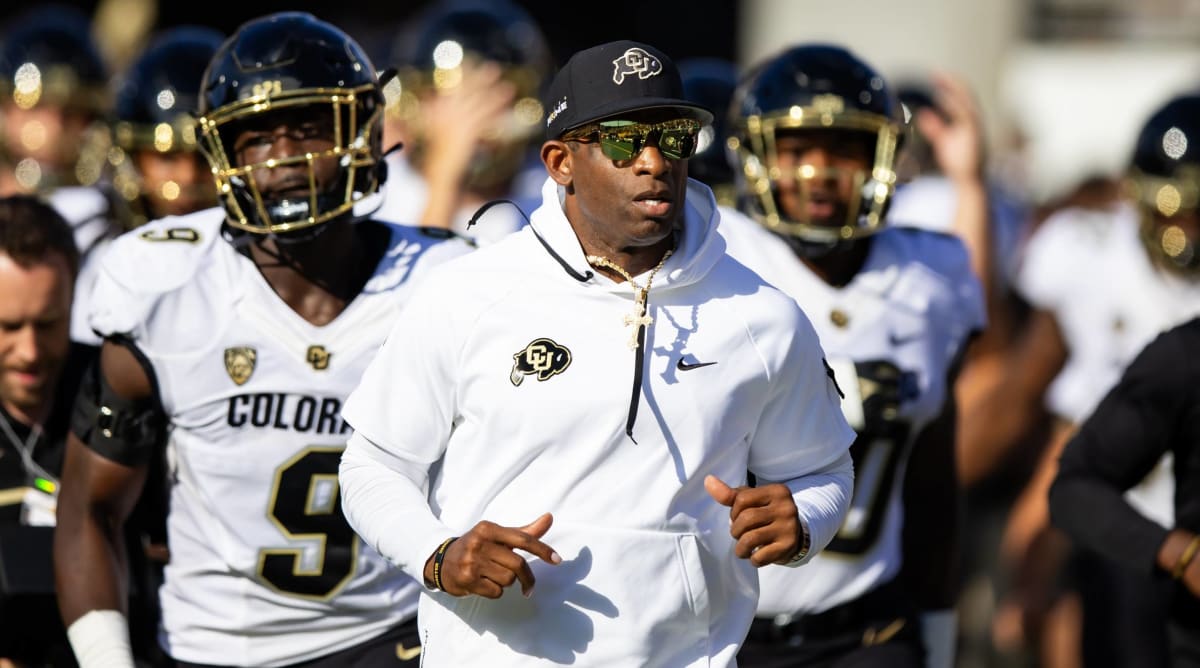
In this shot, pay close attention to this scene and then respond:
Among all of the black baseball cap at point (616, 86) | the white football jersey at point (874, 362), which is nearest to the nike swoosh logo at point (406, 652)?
the white football jersey at point (874, 362)

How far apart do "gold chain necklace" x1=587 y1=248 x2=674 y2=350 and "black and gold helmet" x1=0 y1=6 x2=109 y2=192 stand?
371cm

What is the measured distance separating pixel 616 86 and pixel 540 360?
1.54ft

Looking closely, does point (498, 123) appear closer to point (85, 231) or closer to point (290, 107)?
point (85, 231)

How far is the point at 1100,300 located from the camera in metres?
6.42

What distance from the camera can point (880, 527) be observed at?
14.3ft

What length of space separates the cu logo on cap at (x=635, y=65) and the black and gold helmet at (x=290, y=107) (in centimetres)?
89

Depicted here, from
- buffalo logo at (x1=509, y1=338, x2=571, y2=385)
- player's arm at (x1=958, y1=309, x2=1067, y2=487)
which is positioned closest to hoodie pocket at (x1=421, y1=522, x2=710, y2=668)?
buffalo logo at (x1=509, y1=338, x2=571, y2=385)

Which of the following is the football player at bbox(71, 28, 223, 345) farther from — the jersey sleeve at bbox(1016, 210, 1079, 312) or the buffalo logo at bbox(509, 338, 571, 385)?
the jersey sleeve at bbox(1016, 210, 1079, 312)

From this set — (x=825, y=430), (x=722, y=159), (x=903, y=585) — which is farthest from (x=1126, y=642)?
(x=825, y=430)

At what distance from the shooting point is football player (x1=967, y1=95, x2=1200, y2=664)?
5.43m

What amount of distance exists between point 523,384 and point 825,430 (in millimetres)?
549

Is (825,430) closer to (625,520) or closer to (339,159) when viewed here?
(625,520)

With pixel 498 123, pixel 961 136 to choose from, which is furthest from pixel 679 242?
pixel 498 123

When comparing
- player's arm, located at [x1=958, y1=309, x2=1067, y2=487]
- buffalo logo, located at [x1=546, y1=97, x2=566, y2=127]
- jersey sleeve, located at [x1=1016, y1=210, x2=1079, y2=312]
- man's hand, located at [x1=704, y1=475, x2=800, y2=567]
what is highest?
buffalo logo, located at [x1=546, y1=97, x2=566, y2=127]
